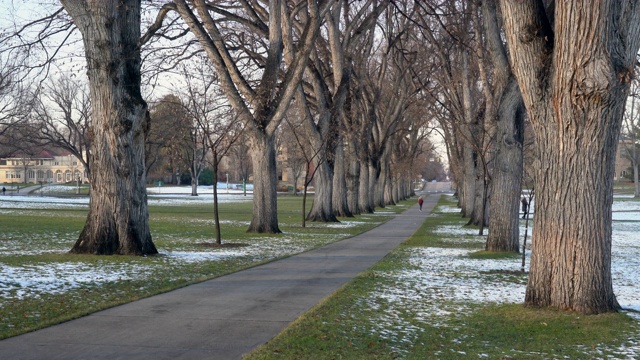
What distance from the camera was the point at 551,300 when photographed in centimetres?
1011

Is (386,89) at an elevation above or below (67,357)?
above

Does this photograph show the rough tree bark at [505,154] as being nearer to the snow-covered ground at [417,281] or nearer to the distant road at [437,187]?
the snow-covered ground at [417,281]

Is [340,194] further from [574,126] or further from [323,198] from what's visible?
[574,126]

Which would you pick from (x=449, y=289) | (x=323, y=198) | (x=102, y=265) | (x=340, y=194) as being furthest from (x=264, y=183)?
(x=340, y=194)

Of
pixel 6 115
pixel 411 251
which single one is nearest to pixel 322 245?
pixel 411 251

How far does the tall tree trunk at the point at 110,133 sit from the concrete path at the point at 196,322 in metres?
3.69

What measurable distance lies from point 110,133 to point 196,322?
29.5 ft

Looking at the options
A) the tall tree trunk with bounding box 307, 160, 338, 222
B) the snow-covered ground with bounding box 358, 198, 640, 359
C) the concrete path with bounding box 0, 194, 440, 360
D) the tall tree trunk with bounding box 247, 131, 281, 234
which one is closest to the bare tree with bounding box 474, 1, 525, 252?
the snow-covered ground with bounding box 358, 198, 640, 359

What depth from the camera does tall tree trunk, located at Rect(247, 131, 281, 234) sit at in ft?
86.1

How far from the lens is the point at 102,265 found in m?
15.1

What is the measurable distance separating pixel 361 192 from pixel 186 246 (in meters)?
30.0

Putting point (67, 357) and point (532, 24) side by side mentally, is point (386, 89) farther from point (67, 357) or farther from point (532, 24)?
point (67, 357)

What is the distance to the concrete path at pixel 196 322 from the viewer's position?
7.72 m

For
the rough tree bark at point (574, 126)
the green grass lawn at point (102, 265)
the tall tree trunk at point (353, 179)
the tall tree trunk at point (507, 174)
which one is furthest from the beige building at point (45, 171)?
the rough tree bark at point (574, 126)
